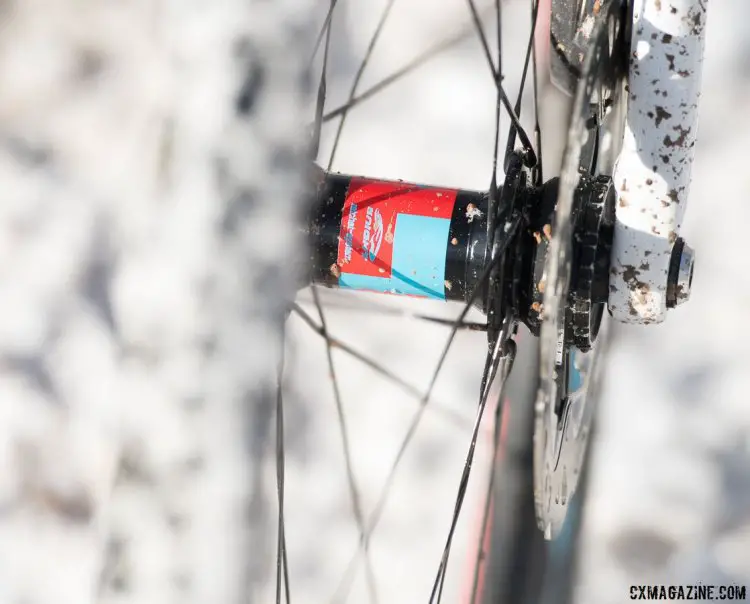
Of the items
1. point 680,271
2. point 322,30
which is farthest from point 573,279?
point 322,30

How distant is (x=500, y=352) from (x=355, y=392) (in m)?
0.37

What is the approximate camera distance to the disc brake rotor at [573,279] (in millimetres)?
296

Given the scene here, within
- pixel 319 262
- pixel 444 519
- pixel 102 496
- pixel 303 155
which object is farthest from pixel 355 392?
pixel 303 155

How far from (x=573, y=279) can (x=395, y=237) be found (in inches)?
3.8

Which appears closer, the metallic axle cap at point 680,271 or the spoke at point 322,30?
the spoke at point 322,30

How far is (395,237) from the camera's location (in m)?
0.43

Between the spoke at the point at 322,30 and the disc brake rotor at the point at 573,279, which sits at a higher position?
the spoke at the point at 322,30

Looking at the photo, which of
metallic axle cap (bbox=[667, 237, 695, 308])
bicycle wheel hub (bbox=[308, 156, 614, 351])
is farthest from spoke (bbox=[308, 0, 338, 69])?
metallic axle cap (bbox=[667, 237, 695, 308])

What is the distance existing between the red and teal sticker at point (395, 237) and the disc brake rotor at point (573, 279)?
0.22ft

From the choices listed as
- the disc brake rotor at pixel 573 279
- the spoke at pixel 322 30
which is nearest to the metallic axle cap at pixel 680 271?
the disc brake rotor at pixel 573 279

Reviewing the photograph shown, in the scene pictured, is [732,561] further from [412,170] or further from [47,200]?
[47,200]

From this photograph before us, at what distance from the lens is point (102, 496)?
74 centimetres

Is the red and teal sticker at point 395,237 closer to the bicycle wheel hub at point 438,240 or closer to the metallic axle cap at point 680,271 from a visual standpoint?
the bicycle wheel hub at point 438,240

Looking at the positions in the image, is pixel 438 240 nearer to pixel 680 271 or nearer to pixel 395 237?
pixel 395 237
